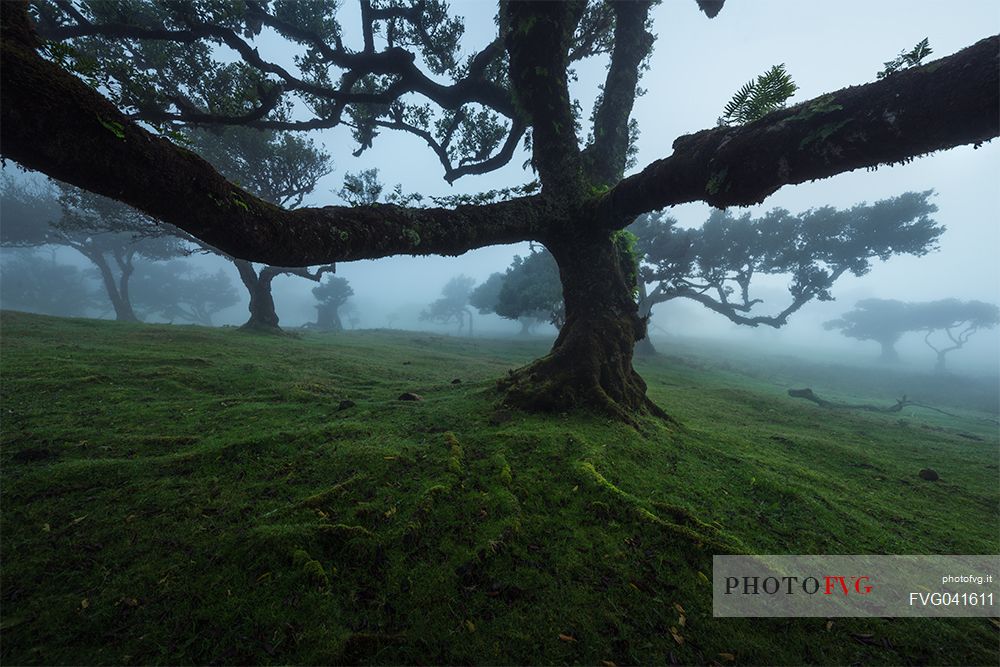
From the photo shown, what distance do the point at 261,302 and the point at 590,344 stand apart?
860 inches

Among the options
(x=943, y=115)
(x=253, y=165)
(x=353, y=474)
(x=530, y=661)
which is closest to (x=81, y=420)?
(x=353, y=474)

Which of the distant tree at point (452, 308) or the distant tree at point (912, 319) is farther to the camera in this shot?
the distant tree at point (452, 308)

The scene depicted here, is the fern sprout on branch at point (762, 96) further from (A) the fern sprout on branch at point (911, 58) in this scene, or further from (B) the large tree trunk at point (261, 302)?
(B) the large tree trunk at point (261, 302)

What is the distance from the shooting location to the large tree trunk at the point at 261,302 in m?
21.4

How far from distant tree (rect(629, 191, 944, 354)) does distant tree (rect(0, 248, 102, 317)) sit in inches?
3331

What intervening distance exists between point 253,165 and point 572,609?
90.3 feet

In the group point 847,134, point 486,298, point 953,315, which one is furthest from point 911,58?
point 953,315

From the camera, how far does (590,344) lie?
23.0 ft

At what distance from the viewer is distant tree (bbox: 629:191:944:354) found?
99.8ft

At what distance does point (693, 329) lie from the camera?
192500 millimetres

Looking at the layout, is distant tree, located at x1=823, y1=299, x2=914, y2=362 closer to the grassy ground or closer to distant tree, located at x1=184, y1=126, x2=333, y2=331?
the grassy ground

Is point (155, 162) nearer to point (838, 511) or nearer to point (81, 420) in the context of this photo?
point (81, 420)

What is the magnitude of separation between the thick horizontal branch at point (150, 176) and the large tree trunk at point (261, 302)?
67.2 feet

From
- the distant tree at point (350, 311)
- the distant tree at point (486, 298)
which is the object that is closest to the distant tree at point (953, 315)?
the distant tree at point (486, 298)
